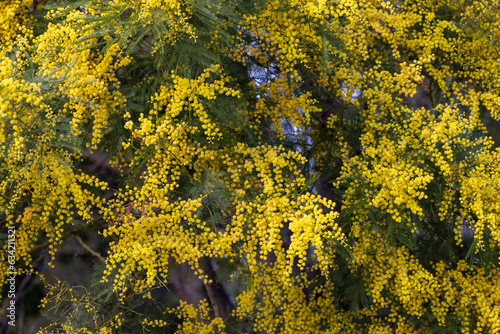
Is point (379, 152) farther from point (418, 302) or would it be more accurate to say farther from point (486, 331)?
point (486, 331)

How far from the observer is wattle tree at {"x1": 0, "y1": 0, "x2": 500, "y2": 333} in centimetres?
286

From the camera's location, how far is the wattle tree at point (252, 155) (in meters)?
2.86

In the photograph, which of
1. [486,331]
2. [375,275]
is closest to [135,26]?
[375,275]

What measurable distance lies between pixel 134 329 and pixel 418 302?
2.55 m

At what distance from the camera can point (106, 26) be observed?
2.92m

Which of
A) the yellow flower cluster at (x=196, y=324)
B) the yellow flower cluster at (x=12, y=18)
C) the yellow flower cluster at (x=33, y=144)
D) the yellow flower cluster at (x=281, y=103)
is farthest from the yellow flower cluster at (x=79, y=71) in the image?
the yellow flower cluster at (x=196, y=324)

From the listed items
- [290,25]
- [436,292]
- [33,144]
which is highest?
[290,25]

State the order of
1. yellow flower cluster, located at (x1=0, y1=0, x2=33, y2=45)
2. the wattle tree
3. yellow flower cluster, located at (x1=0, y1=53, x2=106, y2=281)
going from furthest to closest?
yellow flower cluster, located at (x1=0, y1=0, x2=33, y2=45) < the wattle tree < yellow flower cluster, located at (x1=0, y1=53, x2=106, y2=281)

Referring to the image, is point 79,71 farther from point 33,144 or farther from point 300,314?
point 300,314

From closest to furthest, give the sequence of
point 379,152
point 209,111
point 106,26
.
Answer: point 106,26
point 209,111
point 379,152

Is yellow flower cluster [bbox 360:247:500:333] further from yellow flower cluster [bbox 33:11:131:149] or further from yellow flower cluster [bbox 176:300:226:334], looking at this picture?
yellow flower cluster [bbox 33:11:131:149]

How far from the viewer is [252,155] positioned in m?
3.17

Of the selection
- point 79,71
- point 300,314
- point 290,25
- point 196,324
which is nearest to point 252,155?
point 290,25

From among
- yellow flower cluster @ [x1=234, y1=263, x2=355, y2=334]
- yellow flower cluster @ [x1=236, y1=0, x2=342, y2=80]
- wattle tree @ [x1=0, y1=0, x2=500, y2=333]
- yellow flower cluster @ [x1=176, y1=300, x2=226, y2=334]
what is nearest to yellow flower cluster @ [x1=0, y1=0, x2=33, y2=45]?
wattle tree @ [x1=0, y1=0, x2=500, y2=333]
